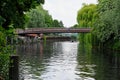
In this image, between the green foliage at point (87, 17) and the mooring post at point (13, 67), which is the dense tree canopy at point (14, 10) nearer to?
the mooring post at point (13, 67)

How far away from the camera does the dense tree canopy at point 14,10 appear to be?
13.6 meters

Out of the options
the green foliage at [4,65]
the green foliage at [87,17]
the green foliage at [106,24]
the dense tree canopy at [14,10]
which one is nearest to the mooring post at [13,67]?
the green foliage at [4,65]

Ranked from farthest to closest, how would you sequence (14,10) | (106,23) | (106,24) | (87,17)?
(87,17) < (106,24) < (106,23) < (14,10)

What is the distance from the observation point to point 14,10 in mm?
14023

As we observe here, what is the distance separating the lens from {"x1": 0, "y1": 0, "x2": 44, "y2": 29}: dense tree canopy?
13562mm

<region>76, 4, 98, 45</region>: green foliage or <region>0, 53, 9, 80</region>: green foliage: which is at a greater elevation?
<region>76, 4, 98, 45</region>: green foliage

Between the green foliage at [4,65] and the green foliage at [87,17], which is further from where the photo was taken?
the green foliage at [87,17]

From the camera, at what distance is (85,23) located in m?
92.0

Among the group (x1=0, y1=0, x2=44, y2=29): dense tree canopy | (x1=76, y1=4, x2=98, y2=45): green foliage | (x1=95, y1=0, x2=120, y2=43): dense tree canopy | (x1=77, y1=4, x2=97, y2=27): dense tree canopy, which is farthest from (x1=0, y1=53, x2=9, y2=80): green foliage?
(x1=77, y1=4, x2=97, y2=27): dense tree canopy

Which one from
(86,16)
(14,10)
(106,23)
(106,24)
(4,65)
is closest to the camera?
(4,65)

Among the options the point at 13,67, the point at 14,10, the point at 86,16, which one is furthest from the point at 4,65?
the point at 86,16

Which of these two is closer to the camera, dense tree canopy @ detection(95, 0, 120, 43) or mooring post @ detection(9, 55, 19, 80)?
mooring post @ detection(9, 55, 19, 80)

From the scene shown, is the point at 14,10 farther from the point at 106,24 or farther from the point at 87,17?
the point at 87,17

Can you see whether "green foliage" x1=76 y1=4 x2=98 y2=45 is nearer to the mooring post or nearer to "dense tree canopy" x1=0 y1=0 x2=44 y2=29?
"dense tree canopy" x1=0 y1=0 x2=44 y2=29
